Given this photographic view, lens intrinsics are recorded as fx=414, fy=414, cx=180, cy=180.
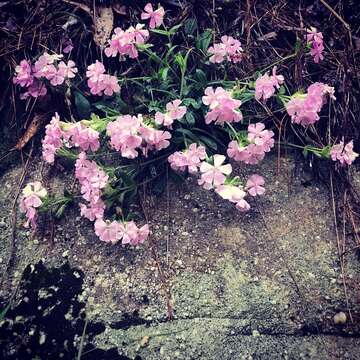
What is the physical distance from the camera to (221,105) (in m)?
1.73

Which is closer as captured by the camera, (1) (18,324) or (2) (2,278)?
(1) (18,324)

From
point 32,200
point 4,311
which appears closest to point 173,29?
point 32,200

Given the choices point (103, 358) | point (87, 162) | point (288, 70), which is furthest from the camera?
point (288, 70)

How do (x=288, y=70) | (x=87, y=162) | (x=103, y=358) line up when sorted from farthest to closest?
(x=288, y=70), (x=87, y=162), (x=103, y=358)

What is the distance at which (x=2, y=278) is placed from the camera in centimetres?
190

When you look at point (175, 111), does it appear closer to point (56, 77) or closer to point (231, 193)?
point (231, 193)

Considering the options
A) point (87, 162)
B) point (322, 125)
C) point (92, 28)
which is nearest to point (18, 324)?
point (87, 162)

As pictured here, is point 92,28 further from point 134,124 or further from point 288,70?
point 288,70

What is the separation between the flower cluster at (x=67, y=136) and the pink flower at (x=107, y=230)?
0.35 m

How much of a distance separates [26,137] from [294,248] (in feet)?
4.83

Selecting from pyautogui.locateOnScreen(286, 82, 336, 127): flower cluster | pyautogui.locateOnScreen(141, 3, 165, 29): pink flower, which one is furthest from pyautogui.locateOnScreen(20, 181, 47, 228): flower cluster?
pyautogui.locateOnScreen(286, 82, 336, 127): flower cluster

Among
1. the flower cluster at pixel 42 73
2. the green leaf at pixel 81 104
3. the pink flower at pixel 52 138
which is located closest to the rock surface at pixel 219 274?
the pink flower at pixel 52 138

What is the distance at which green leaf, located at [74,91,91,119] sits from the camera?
2.05 meters

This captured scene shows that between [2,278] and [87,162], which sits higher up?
[87,162]
